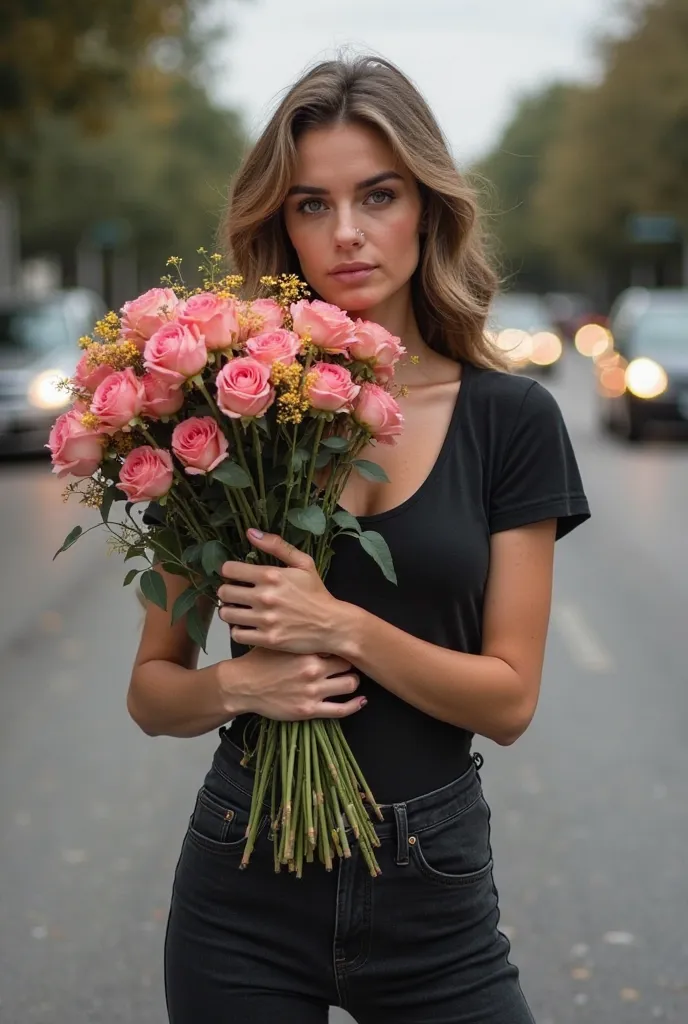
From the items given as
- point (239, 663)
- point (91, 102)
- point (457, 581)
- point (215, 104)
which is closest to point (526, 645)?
point (457, 581)

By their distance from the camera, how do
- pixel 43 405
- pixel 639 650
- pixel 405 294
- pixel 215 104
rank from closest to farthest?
pixel 405 294, pixel 639 650, pixel 43 405, pixel 215 104

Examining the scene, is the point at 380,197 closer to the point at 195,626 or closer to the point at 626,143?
the point at 195,626

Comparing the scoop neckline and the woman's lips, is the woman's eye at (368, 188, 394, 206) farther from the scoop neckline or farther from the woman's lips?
the scoop neckline

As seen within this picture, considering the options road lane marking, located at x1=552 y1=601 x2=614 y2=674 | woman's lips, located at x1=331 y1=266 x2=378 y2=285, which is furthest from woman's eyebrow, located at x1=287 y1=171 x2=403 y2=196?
road lane marking, located at x1=552 y1=601 x2=614 y2=674

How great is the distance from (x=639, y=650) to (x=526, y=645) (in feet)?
21.8

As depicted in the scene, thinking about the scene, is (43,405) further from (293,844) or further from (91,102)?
(293,844)

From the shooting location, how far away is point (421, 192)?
2.69 metres

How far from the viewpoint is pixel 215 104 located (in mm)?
70375

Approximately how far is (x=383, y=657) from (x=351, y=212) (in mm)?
700

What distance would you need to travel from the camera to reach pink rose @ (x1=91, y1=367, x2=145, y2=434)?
2.27 m

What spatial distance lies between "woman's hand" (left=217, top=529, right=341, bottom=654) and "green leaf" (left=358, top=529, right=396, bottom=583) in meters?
0.08

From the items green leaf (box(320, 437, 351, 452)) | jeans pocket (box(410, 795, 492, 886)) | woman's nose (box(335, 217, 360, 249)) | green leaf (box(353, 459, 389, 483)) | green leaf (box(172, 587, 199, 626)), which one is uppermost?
woman's nose (box(335, 217, 360, 249))

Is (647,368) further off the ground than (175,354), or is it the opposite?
(175,354)

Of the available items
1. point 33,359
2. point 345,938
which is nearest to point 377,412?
point 345,938
